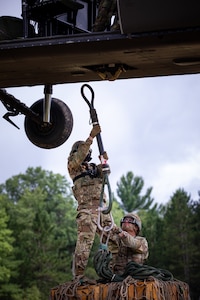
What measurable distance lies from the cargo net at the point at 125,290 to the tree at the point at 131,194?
7973 centimetres

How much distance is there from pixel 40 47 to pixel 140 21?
3.69ft

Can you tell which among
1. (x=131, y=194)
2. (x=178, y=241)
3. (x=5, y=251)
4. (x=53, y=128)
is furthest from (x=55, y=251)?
(x=53, y=128)

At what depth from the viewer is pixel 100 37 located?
9.46m

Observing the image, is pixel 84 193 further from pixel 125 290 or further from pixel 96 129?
pixel 125 290

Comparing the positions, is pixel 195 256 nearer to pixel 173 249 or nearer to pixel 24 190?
pixel 173 249

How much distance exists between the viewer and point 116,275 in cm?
1023

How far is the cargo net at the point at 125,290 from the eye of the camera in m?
9.78

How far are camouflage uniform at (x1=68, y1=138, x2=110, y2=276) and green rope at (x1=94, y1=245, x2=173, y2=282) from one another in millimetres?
719

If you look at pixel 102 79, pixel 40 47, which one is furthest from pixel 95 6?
pixel 40 47

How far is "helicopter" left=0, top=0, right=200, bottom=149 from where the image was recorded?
29.9ft

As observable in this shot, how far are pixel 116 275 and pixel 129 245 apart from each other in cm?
38

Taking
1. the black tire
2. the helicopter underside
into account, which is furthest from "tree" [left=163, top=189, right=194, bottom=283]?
the helicopter underside

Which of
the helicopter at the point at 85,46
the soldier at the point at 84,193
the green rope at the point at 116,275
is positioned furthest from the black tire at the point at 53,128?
the green rope at the point at 116,275

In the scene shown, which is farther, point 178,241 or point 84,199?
point 178,241
